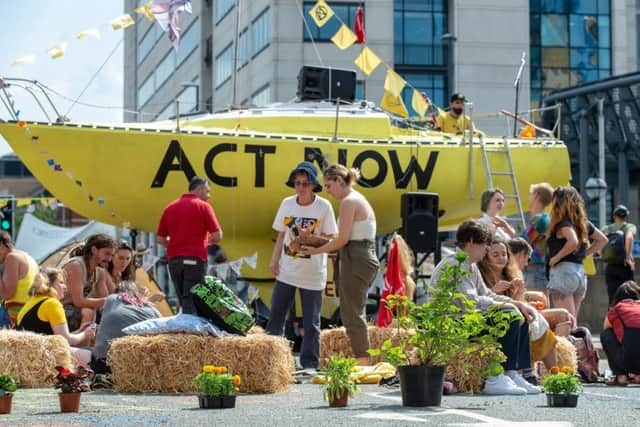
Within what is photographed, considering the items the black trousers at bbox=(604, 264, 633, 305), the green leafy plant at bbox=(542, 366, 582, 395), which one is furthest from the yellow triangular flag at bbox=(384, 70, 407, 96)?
the green leafy plant at bbox=(542, 366, 582, 395)

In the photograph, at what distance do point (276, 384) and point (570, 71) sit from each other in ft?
144

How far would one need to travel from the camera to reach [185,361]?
9.63 m

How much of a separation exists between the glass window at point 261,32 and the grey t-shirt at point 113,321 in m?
36.9

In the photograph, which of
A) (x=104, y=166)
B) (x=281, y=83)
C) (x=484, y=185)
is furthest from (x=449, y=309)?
(x=281, y=83)

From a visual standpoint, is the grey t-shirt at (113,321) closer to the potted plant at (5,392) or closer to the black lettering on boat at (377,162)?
the potted plant at (5,392)

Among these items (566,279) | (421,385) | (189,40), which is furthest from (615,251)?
(189,40)

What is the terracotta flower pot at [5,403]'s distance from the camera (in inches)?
300

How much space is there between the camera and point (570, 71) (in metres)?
52.0

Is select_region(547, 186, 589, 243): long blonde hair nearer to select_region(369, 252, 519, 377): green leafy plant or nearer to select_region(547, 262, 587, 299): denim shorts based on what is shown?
select_region(547, 262, 587, 299): denim shorts

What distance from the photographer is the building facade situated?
153 ft

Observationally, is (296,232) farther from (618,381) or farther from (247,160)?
(247,160)

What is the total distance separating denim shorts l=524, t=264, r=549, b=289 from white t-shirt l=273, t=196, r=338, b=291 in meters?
2.43

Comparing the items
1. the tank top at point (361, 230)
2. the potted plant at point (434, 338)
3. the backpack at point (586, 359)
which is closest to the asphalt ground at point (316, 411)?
the potted plant at point (434, 338)

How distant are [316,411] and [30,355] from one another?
3008 mm
